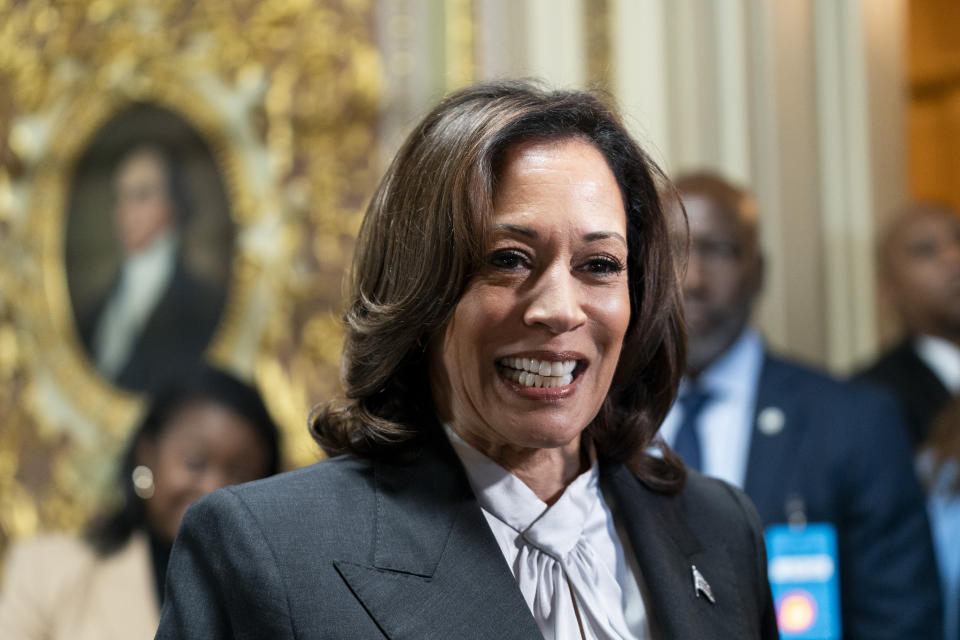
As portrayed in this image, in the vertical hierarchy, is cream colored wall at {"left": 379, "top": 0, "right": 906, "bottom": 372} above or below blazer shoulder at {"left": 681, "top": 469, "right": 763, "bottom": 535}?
above

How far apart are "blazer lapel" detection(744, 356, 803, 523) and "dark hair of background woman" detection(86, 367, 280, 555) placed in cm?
158

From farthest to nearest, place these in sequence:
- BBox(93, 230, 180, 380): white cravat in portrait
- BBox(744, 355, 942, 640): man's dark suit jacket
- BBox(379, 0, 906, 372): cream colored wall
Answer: BBox(93, 230, 180, 380): white cravat in portrait, BBox(379, 0, 906, 372): cream colored wall, BBox(744, 355, 942, 640): man's dark suit jacket

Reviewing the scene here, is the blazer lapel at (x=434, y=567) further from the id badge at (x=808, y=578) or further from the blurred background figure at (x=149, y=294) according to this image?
the blurred background figure at (x=149, y=294)

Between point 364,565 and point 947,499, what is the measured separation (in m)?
3.08

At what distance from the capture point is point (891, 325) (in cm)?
510

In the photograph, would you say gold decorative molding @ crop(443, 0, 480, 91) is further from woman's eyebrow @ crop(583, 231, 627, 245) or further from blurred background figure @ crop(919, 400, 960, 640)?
woman's eyebrow @ crop(583, 231, 627, 245)

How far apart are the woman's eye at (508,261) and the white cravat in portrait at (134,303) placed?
403cm

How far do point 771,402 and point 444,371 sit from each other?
2.15 m

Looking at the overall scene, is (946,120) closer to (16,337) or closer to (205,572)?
(16,337)

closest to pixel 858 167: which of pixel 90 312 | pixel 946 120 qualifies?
pixel 946 120

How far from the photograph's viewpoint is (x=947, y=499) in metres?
4.36

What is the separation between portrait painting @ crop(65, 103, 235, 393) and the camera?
5637 mm

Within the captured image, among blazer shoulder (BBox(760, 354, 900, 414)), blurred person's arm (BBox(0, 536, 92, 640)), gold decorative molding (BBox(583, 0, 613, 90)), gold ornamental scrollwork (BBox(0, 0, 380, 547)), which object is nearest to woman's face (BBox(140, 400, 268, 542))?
blurred person's arm (BBox(0, 536, 92, 640))

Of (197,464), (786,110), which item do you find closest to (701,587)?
(197,464)
